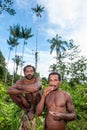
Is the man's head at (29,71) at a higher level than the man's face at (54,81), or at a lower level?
higher

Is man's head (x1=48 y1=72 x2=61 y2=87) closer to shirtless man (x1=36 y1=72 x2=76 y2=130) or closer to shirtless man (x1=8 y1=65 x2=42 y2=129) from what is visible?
shirtless man (x1=36 y1=72 x2=76 y2=130)

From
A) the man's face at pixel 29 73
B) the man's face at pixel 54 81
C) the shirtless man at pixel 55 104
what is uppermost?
the man's face at pixel 29 73

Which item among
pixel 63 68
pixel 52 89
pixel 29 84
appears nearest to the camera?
pixel 52 89

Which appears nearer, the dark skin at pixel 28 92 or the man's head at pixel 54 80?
the man's head at pixel 54 80

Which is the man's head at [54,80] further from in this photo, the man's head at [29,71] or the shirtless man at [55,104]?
the man's head at [29,71]

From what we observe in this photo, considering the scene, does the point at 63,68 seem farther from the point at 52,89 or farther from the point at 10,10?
the point at 52,89

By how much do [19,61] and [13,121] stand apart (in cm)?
6812

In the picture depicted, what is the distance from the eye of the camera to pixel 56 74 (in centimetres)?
455

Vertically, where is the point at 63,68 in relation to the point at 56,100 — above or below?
above

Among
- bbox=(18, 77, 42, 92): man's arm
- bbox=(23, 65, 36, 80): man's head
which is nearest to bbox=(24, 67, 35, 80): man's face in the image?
bbox=(23, 65, 36, 80): man's head

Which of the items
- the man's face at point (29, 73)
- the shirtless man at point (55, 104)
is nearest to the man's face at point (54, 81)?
the shirtless man at point (55, 104)

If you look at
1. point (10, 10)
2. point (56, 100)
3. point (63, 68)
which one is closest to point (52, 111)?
point (56, 100)

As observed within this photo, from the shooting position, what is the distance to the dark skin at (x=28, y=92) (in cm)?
490

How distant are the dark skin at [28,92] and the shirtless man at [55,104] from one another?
414mm
